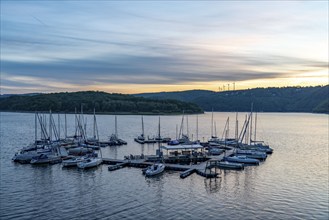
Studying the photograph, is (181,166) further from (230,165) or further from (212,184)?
(212,184)

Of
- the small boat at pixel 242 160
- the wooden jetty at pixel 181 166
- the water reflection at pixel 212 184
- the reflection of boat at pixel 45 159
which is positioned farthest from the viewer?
the small boat at pixel 242 160

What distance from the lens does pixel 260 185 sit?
141ft

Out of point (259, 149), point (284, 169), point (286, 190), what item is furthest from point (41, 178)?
point (259, 149)

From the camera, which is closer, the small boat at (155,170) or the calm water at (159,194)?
the calm water at (159,194)

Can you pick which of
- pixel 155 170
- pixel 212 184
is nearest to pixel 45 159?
pixel 155 170

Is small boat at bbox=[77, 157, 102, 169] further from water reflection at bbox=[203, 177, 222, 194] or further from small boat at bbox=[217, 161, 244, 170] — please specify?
small boat at bbox=[217, 161, 244, 170]

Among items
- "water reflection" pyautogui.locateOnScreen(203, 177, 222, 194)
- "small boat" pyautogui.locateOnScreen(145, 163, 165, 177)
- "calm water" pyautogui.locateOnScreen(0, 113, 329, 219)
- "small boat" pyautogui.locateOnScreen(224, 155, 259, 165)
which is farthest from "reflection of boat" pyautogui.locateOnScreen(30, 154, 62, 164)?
"small boat" pyautogui.locateOnScreen(224, 155, 259, 165)

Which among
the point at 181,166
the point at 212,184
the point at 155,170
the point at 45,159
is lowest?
the point at 212,184

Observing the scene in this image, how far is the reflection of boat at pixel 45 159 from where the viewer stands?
53253mm

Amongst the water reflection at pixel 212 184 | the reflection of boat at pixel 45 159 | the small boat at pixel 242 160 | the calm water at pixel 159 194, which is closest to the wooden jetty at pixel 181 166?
the water reflection at pixel 212 184

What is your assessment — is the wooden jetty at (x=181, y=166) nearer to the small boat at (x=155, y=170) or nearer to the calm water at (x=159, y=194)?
the calm water at (x=159, y=194)

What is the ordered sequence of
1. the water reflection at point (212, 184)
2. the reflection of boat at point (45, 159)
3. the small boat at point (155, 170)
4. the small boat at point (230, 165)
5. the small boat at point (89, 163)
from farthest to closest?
1. the reflection of boat at point (45, 159)
2. the small boat at point (230, 165)
3. the small boat at point (89, 163)
4. the small boat at point (155, 170)
5. the water reflection at point (212, 184)

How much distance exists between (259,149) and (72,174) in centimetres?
3669

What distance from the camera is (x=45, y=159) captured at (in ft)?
177
